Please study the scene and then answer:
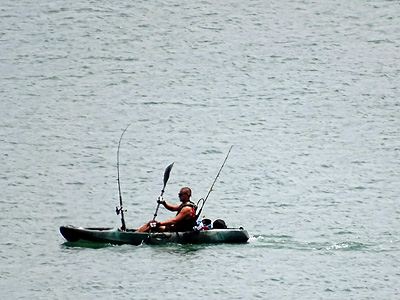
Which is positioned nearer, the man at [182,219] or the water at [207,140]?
the water at [207,140]

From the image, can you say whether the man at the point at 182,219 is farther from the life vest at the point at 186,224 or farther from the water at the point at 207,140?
the water at the point at 207,140

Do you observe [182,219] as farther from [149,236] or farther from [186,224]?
[149,236]

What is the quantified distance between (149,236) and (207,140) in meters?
15.4

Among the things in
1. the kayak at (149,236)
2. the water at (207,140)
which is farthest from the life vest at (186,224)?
the water at (207,140)

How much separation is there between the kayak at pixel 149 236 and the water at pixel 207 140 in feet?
0.60

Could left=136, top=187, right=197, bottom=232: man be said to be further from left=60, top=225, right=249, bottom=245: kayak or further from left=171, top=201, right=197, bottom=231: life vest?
left=60, top=225, right=249, bottom=245: kayak

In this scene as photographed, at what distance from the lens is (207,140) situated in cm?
3800

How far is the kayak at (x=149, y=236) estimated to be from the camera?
74.7 feet

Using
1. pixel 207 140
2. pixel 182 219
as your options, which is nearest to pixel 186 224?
pixel 182 219

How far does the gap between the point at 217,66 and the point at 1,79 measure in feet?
34.0

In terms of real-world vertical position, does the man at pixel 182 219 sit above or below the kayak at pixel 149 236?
above

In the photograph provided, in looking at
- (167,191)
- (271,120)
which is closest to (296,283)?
(167,191)

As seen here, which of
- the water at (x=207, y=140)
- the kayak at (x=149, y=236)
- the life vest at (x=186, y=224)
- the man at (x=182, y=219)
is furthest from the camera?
the life vest at (x=186, y=224)

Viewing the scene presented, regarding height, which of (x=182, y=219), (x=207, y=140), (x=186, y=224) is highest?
(x=182, y=219)
